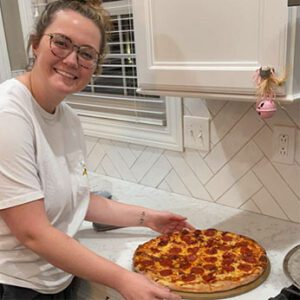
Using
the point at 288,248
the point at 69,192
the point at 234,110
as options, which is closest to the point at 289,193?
the point at 288,248

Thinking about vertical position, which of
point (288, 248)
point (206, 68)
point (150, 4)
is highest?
point (150, 4)

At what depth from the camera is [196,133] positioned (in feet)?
5.20

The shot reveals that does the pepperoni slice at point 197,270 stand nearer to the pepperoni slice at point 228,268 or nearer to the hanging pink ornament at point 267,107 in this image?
the pepperoni slice at point 228,268

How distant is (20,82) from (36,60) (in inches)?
2.8

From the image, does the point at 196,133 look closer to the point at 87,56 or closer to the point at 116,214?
the point at 116,214

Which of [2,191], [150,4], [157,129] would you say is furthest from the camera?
[157,129]

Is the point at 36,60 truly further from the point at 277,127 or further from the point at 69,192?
the point at 277,127

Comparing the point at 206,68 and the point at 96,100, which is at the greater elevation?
the point at 206,68

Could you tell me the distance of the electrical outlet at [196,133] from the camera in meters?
1.56

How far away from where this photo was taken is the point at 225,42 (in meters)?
1.07

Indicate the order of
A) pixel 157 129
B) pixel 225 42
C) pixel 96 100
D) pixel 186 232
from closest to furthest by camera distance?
pixel 225 42, pixel 186 232, pixel 157 129, pixel 96 100

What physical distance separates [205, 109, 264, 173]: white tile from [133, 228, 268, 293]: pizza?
0.31 metres

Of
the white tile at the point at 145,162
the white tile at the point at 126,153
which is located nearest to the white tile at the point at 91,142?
the white tile at the point at 126,153

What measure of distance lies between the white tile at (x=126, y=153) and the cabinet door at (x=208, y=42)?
60 cm
